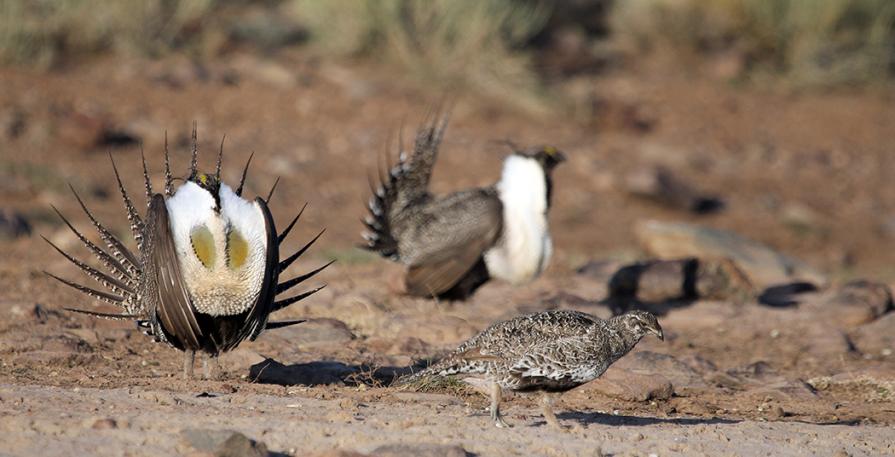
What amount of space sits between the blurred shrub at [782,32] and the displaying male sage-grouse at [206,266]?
11867mm

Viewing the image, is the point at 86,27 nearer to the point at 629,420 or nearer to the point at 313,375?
the point at 313,375

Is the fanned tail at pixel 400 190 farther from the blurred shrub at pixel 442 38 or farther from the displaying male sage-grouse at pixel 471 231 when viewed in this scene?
the blurred shrub at pixel 442 38

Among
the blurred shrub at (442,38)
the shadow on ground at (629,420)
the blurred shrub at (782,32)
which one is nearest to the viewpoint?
the shadow on ground at (629,420)

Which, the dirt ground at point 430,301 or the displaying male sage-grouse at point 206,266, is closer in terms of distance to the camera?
the dirt ground at point 430,301

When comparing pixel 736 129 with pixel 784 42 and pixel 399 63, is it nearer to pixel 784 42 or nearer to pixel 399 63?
pixel 784 42

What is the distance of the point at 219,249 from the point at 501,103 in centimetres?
1001

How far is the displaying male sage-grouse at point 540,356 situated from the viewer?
4.86 meters

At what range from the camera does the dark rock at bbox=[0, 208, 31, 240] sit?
9974 millimetres

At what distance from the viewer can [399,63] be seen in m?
15.4

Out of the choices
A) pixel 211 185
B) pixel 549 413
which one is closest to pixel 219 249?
pixel 211 185

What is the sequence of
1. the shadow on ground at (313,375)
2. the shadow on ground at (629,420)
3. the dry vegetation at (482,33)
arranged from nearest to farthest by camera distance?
the shadow on ground at (629,420) < the shadow on ground at (313,375) < the dry vegetation at (482,33)

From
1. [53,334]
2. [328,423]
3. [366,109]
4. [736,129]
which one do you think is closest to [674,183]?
[736,129]

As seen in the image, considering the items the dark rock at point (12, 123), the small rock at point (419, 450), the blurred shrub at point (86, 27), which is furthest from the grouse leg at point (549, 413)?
the blurred shrub at point (86, 27)

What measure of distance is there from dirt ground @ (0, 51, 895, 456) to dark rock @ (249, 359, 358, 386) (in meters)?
0.01
